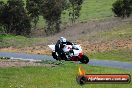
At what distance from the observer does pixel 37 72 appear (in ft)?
82.3

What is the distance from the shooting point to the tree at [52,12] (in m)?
84.4

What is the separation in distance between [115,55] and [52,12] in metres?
39.4

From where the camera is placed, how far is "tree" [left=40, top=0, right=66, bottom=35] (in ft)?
277

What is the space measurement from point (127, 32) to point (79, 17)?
42149mm

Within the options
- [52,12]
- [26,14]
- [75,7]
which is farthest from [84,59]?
[75,7]

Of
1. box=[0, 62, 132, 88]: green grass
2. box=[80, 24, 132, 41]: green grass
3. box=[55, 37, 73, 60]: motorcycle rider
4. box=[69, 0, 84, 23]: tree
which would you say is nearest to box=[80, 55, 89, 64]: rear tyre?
box=[55, 37, 73, 60]: motorcycle rider

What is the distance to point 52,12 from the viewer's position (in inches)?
3371

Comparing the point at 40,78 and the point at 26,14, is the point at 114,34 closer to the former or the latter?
the point at 26,14

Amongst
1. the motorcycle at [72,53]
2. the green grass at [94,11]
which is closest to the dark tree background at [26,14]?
the green grass at [94,11]

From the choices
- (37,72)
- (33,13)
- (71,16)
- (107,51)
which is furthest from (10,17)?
(37,72)

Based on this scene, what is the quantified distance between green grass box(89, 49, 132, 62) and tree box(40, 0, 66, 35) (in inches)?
1423

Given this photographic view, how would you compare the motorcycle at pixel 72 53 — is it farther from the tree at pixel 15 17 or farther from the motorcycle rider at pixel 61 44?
the tree at pixel 15 17

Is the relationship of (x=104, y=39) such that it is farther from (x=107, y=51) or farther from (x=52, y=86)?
(x=52, y=86)

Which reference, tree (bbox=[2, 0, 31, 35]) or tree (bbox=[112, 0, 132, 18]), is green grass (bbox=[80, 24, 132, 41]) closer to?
tree (bbox=[112, 0, 132, 18])
